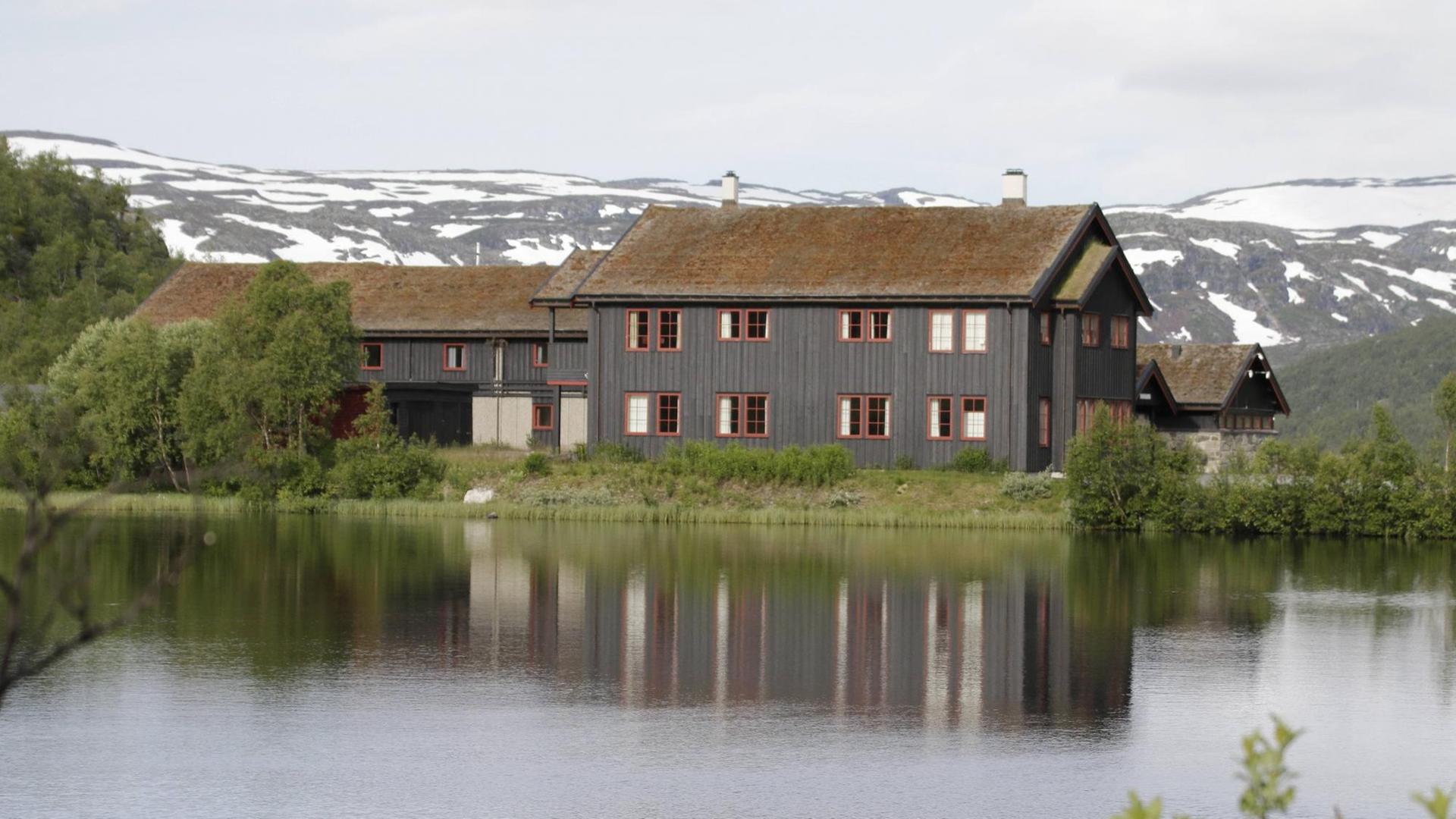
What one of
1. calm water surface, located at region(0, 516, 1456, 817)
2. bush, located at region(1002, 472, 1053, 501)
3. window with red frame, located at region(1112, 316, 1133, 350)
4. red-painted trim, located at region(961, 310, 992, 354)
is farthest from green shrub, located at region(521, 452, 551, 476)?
window with red frame, located at region(1112, 316, 1133, 350)

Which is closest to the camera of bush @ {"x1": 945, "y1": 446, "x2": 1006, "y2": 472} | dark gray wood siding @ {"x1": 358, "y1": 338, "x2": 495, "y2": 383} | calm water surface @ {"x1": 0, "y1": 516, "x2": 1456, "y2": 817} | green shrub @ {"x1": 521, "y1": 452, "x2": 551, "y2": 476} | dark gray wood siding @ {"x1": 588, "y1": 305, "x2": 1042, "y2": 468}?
calm water surface @ {"x1": 0, "y1": 516, "x2": 1456, "y2": 817}

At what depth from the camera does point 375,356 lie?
63.8m

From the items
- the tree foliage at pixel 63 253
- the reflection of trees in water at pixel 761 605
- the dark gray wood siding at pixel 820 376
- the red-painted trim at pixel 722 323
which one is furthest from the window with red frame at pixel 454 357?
the tree foliage at pixel 63 253

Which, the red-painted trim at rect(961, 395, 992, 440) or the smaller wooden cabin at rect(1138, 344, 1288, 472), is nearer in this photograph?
the red-painted trim at rect(961, 395, 992, 440)

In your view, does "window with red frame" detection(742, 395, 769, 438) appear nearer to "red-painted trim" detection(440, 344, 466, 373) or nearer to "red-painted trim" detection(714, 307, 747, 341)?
"red-painted trim" detection(714, 307, 747, 341)

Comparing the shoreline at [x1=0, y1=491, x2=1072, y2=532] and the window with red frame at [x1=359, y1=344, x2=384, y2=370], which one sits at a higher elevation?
the window with red frame at [x1=359, y1=344, x2=384, y2=370]

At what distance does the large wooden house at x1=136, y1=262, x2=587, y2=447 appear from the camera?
200ft

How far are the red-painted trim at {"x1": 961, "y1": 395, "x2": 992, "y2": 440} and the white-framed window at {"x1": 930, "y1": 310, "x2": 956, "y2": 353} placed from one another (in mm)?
1355

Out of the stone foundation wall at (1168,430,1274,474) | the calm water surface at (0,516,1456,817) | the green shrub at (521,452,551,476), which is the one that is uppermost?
the stone foundation wall at (1168,430,1274,474)

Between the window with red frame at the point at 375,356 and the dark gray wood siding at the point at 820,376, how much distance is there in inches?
423

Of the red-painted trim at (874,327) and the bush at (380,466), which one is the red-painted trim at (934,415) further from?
the bush at (380,466)

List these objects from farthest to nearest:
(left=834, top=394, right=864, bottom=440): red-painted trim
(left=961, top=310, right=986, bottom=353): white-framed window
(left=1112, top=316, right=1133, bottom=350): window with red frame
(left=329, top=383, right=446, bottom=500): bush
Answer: (left=1112, top=316, right=1133, bottom=350): window with red frame → (left=834, top=394, right=864, bottom=440): red-painted trim → (left=961, top=310, right=986, bottom=353): white-framed window → (left=329, top=383, right=446, bottom=500): bush

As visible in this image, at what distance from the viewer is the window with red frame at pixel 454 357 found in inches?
2493

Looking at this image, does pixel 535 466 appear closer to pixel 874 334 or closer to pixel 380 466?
pixel 380 466
